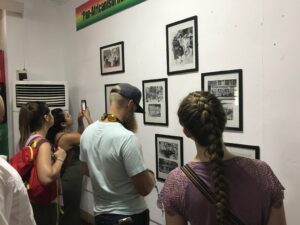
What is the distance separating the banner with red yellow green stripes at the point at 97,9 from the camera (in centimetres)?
298

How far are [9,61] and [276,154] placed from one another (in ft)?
10.4

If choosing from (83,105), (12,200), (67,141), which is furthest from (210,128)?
(83,105)

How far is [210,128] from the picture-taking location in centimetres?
111

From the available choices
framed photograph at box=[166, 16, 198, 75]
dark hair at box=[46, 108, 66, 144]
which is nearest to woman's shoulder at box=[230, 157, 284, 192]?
framed photograph at box=[166, 16, 198, 75]

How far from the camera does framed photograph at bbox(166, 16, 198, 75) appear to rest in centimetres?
223

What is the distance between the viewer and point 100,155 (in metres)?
1.84

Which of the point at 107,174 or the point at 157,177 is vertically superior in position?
the point at 107,174

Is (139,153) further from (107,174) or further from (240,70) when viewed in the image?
(240,70)

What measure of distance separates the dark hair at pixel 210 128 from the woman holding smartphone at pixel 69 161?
198 cm

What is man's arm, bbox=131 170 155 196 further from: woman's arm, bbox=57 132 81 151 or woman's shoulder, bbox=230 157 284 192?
woman's arm, bbox=57 132 81 151

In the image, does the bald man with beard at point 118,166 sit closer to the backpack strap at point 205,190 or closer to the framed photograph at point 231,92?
the framed photograph at point 231,92

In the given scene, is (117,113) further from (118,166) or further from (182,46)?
(182,46)

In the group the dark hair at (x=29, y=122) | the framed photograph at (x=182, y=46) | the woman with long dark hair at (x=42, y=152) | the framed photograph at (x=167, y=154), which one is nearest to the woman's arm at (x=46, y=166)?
the woman with long dark hair at (x=42, y=152)

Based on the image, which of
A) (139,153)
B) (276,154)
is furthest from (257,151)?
(139,153)
